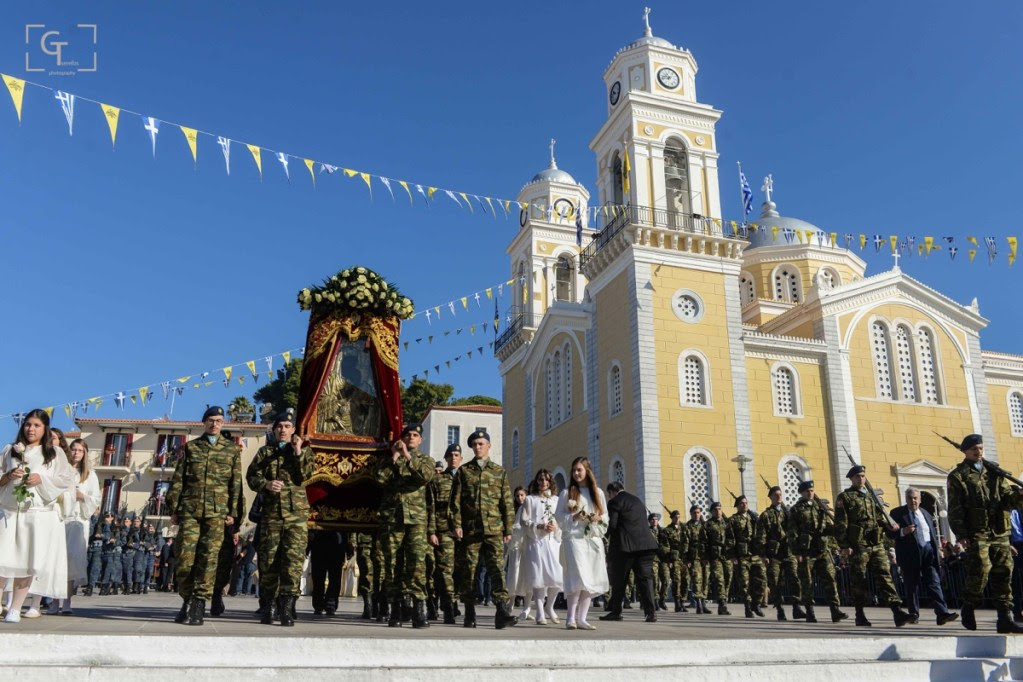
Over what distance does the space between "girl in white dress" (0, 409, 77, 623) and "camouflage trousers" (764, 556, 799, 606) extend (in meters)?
9.45

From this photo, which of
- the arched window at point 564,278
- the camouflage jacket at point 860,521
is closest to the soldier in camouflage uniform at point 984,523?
the camouflage jacket at point 860,521

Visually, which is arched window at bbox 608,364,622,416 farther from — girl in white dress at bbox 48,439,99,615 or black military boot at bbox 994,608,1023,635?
girl in white dress at bbox 48,439,99,615

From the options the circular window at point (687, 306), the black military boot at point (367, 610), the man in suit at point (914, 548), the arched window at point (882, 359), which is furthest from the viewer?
the arched window at point (882, 359)

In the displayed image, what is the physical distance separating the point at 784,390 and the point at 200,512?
24392 mm

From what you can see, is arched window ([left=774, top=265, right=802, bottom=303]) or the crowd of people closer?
the crowd of people

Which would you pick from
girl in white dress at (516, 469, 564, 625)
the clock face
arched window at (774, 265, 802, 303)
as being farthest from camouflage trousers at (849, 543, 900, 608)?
arched window at (774, 265, 802, 303)

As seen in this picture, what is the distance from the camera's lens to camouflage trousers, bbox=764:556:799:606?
12344 millimetres

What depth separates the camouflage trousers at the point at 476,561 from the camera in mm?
8211

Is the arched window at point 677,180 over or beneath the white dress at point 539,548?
over

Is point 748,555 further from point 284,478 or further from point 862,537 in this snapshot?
point 284,478

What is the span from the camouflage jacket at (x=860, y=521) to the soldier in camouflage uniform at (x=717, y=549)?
12.7 feet

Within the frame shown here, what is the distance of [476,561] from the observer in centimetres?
847

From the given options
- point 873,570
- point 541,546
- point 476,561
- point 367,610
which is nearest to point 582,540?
point 541,546

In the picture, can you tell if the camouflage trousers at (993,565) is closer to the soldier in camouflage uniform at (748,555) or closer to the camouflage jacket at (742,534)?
the soldier in camouflage uniform at (748,555)
